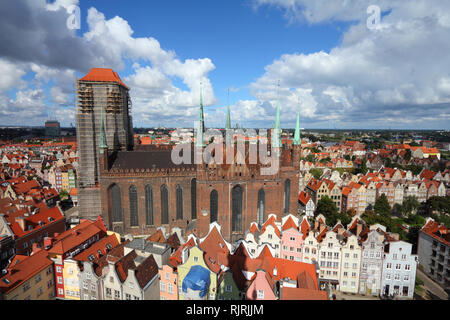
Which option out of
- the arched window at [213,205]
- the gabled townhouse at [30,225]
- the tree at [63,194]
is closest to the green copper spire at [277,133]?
the arched window at [213,205]

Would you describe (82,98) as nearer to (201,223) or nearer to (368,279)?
(201,223)

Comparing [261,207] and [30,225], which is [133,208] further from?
[261,207]

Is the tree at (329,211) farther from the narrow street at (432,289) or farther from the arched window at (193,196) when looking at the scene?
the arched window at (193,196)

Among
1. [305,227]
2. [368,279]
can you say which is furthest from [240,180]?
[368,279]

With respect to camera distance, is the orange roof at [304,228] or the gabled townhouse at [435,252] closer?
the orange roof at [304,228]

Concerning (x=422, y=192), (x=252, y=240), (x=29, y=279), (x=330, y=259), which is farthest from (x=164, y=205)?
(x=422, y=192)

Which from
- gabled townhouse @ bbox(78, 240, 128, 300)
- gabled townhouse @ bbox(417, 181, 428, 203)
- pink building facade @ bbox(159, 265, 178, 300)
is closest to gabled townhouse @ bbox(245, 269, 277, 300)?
pink building facade @ bbox(159, 265, 178, 300)
